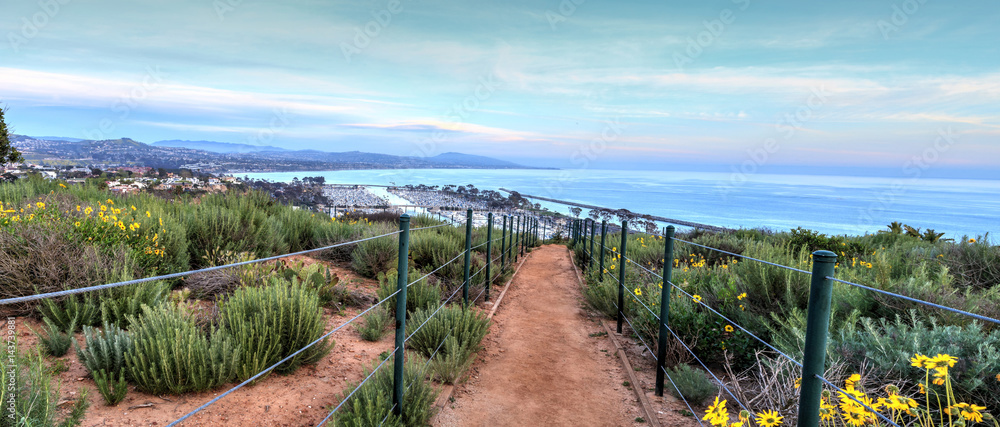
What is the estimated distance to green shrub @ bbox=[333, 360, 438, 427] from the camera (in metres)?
3.01

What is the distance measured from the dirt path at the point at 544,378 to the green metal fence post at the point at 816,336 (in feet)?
6.92

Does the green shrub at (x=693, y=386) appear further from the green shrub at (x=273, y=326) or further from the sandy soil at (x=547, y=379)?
the green shrub at (x=273, y=326)

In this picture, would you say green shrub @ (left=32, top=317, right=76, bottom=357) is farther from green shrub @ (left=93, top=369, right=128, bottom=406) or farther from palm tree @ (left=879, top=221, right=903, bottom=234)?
palm tree @ (left=879, top=221, right=903, bottom=234)

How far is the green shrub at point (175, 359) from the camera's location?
320cm

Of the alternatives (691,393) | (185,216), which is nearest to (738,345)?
(691,393)

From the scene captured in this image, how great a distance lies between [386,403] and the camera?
3.22 m

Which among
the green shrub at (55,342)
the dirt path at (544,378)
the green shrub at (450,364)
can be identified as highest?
the green shrub at (55,342)

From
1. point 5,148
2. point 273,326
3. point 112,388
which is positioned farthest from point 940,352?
point 5,148

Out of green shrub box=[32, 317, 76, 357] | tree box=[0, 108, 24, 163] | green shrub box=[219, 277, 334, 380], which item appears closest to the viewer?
green shrub box=[32, 317, 76, 357]

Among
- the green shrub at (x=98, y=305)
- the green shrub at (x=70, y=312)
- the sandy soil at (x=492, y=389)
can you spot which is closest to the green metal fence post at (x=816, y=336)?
the sandy soil at (x=492, y=389)

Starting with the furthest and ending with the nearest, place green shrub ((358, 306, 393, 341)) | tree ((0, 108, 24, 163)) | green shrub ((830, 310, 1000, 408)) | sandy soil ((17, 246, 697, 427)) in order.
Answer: tree ((0, 108, 24, 163)) < green shrub ((358, 306, 393, 341)) < sandy soil ((17, 246, 697, 427)) < green shrub ((830, 310, 1000, 408))

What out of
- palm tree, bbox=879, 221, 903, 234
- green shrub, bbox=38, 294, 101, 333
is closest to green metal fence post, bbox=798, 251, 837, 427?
green shrub, bbox=38, 294, 101, 333

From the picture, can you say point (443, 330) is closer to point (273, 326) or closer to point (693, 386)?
point (273, 326)

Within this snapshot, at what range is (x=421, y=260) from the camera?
29.7ft
